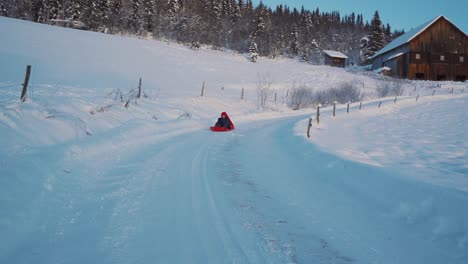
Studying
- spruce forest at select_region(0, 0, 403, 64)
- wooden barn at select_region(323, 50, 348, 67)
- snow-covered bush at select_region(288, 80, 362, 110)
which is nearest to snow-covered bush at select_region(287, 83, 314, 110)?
snow-covered bush at select_region(288, 80, 362, 110)

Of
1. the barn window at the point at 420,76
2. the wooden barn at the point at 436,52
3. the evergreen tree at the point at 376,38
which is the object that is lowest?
the barn window at the point at 420,76

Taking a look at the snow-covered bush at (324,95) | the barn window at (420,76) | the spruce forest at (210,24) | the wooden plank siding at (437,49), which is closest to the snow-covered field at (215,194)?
the snow-covered bush at (324,95)

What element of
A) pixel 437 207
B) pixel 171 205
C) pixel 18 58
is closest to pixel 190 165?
pixel 171 205

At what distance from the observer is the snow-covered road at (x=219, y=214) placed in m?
3.09

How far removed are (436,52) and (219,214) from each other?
4969 centimetres

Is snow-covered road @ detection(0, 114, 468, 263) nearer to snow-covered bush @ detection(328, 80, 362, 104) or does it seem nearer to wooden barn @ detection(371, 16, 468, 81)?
snow-covered bush @ detection(328, 80, 362, 104)

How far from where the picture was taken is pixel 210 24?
63.3 metres

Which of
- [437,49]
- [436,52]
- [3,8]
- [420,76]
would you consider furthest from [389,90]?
[3,8]

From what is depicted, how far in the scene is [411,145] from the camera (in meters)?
8.49

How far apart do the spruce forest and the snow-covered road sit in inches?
1718

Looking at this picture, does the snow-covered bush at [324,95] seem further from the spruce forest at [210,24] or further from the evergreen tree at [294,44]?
the evergreen tree at [294,44]

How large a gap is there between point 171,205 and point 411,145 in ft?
25.5

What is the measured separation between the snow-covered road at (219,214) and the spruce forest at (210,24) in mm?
43649

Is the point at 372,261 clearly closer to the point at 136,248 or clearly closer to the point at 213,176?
the point at 136,248
